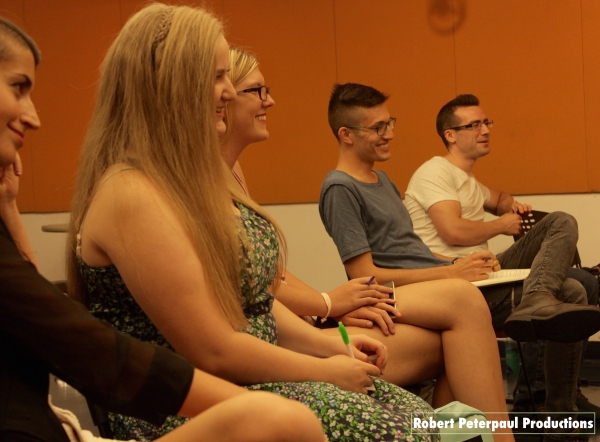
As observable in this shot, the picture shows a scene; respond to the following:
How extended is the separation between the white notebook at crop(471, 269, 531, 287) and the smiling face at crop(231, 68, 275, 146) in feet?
3.37

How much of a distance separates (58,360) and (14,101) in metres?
0.36

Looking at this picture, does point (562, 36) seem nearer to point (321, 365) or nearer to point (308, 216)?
point (308, 216)

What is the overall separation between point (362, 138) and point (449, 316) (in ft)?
3.80

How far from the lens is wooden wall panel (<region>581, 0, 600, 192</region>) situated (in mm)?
4477

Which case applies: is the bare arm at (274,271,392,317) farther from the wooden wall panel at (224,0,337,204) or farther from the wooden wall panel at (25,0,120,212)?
the wooden wall panel at (25,0,120,212)

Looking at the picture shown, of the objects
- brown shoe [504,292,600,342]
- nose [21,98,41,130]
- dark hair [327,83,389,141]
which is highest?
nose [21,98,41,130]

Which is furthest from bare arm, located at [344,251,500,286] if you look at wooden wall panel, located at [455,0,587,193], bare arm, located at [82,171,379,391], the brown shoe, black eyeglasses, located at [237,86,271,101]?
wooden wall panel, located at [455,0,587,193]

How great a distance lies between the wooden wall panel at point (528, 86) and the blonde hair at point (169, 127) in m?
3.50

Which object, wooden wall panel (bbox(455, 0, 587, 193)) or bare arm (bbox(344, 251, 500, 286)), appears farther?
wooden wall panel (bbox(455, 0, 587, 193))

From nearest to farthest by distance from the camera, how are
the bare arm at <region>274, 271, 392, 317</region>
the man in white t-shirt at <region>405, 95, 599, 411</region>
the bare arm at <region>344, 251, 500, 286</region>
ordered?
the bare arm at <region>274, 271, 392, 317</region> < the bare arm at <region>344, 251, 500, 286</region> < the man in white t-shirt at <region>405, 95, 599, 411</region>

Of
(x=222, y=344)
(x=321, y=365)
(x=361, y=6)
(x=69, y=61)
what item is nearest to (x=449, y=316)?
(x=321, y=365)

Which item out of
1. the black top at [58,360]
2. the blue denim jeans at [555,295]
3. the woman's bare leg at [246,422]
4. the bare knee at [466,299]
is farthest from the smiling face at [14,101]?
the blue denim jeans at [555,295]

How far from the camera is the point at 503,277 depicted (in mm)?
2861

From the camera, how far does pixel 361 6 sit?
489 cm
